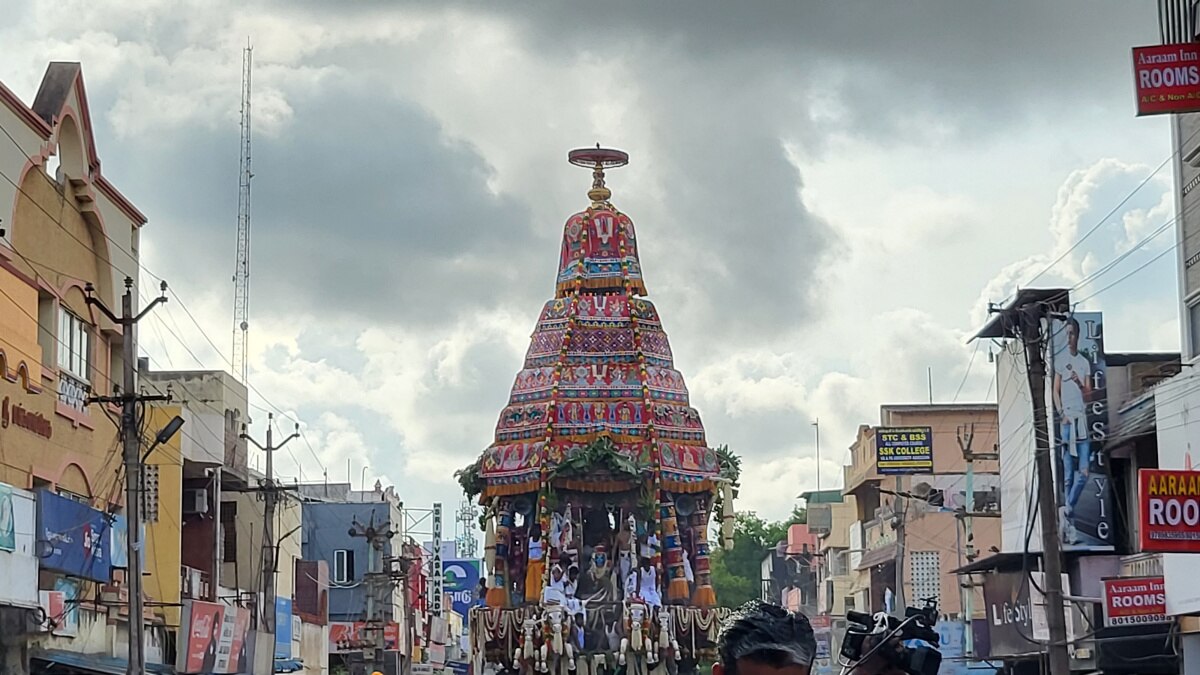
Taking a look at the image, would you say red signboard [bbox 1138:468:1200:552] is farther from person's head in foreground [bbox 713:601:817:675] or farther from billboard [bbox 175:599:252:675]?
person's head in foreground [bbox 713:601:817:675]

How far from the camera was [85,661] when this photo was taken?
36.2 m

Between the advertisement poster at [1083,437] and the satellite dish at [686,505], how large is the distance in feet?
29.0

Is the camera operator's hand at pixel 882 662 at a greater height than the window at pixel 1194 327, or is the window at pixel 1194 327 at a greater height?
the window at pixel 1194 327

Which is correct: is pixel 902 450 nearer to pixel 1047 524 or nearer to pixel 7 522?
pixel 1047 524

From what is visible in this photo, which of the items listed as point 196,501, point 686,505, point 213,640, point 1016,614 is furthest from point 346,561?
point 1016,614

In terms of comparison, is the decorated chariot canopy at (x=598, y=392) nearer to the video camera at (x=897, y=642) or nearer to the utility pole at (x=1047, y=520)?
the utility pole at (x=1047, y=520)

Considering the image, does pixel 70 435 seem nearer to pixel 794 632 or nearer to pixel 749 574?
pixel 794 632

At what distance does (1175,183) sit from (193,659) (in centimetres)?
2325

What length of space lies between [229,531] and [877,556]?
1074 inches

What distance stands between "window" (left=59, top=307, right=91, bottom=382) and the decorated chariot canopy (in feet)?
35.2

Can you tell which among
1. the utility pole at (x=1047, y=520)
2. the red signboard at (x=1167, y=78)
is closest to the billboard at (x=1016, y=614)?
the utility pole at (x=1047, y=520)

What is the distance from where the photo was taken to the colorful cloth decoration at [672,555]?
4538 centimetres

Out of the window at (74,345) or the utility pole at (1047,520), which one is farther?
the window at (74,345)

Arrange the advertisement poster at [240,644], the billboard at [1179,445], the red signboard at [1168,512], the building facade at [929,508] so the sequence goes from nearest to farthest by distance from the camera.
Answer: the red signboard at [1168,512] → the billboard at [1179,445] → the advertisement poster at [240,644] → the building facade at [929,508]
